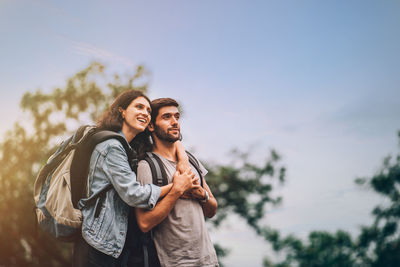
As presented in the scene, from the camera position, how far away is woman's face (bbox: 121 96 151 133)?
10.6 feet

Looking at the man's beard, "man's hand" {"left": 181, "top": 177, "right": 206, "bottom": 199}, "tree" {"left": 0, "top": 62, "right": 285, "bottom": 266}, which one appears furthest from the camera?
"tree" {"left": 0, "top": 62, "right": 285, "bottom": 266}

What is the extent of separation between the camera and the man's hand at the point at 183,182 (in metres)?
2.94

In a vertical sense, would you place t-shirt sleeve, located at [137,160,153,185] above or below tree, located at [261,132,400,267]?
below

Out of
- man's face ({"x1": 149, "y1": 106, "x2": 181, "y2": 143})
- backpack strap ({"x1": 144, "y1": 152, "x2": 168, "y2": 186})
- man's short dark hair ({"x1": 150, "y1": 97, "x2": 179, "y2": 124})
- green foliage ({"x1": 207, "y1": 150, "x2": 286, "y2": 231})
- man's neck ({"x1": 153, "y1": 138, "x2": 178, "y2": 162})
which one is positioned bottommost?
backpack strap ({"x1": 144, "y1": 152, "x2": 168, "y2": 186})

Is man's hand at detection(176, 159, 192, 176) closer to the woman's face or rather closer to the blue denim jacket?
the blue denim jacket

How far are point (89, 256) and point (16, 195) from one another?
1278 centimetres

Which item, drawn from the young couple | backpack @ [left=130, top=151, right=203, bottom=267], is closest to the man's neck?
the young couple

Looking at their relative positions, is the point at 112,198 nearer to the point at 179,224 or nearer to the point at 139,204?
the point at 139,204

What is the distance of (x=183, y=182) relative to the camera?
Answer: 2.99 meters

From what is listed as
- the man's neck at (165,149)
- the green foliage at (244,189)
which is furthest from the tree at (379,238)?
the man's neck at (165,149)

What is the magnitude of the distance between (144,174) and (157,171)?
0.11m

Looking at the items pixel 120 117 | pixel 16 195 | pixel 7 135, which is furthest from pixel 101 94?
pixel 120 117

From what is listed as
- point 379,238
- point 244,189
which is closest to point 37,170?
point 244,189

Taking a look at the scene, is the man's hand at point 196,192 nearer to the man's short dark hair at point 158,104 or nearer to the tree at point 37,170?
the man's short dark hair at point 158,104
